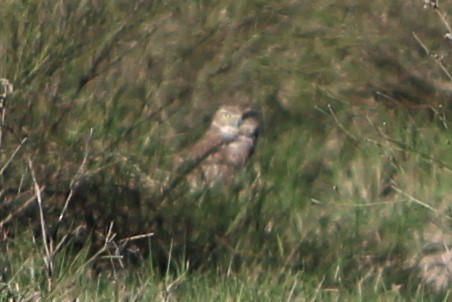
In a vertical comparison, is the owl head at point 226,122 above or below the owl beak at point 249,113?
above

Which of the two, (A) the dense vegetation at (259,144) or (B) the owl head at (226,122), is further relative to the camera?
(B) the owl head at (226,122)

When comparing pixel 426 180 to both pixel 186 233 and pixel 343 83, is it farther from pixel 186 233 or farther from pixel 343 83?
pixel 186 233

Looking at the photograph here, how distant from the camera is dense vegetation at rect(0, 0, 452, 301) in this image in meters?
5.40

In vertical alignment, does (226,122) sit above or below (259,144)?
above

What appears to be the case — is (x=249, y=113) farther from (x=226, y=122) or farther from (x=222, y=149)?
(x=222, y=149)

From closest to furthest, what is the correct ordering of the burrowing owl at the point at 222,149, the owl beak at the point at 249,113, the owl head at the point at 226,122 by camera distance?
the burrowing owl at the point at 222,149 → the owl head at the point at 226,122 → the owl beak at the point at 249,113

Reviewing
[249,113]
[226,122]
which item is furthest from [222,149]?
[249,113]

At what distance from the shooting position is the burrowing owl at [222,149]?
5809mm

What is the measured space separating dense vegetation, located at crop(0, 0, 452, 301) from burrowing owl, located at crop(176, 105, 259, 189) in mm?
46

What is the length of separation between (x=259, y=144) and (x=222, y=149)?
200 millimetres

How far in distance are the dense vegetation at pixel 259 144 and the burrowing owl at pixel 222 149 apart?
0.15 feet

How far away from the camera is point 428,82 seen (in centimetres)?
630

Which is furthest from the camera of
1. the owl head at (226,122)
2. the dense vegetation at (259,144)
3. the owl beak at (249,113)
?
the owl beak at (249,113)

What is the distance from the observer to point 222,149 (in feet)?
19.6
